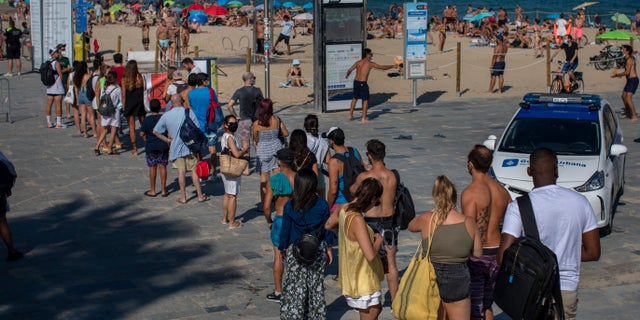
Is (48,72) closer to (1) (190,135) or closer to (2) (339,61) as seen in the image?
(2) (339,61)

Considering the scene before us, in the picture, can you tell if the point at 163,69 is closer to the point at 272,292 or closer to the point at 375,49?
the point at 375,49

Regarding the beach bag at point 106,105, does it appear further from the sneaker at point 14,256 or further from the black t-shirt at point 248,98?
the sneaker at point 14,256

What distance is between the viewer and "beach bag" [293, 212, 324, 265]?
284 inches

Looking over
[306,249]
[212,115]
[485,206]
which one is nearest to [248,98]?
[212,115]

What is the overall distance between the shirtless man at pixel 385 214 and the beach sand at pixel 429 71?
15.4 meters

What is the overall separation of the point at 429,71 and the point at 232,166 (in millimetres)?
19526

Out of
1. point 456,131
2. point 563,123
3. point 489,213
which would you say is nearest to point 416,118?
point 456,131

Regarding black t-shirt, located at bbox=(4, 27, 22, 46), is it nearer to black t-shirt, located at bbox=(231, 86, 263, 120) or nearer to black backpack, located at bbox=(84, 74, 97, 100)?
black backpack, located at bbox=(84, 74, 97, 100)

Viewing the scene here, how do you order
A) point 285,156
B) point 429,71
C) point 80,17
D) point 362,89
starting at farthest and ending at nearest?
1. point 429,71
2. point 80,17
3. point 362,89
4. point 285,156

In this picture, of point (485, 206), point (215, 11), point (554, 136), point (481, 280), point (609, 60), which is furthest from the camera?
point (215, 11)

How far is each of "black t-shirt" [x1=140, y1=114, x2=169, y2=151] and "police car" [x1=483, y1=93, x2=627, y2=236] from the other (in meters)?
4.80

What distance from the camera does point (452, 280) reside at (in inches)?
258

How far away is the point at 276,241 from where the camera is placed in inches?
329

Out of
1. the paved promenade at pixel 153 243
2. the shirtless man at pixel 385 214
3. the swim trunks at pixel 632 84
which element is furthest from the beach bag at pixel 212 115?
the swim trunks at pixel 632 84
